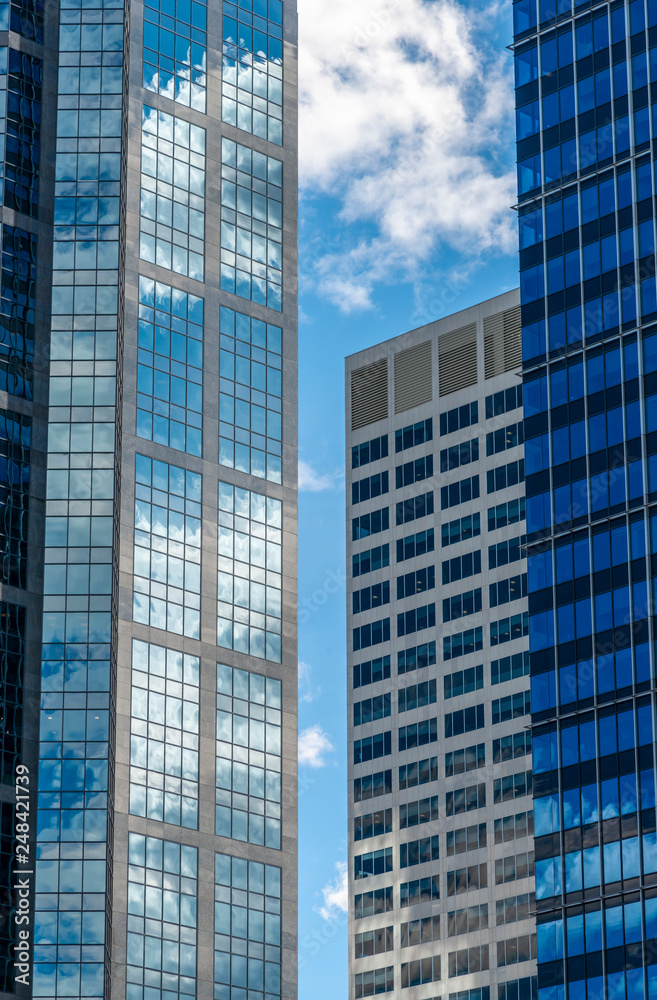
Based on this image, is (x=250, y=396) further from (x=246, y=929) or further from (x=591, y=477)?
(x=591, y=477)

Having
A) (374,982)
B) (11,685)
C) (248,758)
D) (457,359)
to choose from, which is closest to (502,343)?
(457,359)

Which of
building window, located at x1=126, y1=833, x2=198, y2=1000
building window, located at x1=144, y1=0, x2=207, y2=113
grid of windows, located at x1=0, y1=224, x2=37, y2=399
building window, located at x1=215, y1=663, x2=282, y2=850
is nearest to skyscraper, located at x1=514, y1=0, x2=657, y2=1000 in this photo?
building window, located at x1=126, y1=833, x2=198, y2=1000

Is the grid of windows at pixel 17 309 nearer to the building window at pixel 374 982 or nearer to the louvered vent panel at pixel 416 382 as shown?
the louvered vent panel at pixel 416 382

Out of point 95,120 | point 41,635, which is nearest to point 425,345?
point 95,120

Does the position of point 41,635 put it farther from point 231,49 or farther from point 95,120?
point 231,49

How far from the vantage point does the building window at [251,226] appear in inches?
5861

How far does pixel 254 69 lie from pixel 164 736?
180ft

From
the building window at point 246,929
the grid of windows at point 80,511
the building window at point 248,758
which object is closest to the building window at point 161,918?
the grid of windows at point 80,511

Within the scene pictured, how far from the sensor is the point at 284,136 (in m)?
156

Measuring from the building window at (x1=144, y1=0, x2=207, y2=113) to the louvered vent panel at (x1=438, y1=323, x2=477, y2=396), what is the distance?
5057 centimetres

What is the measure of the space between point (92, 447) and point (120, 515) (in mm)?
6451

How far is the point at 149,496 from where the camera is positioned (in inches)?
5423

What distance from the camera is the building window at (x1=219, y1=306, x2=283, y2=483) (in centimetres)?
14412

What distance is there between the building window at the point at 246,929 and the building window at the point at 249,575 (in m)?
15.8
